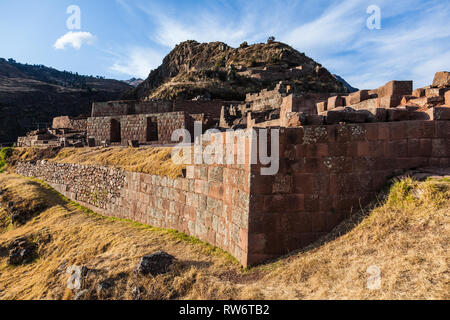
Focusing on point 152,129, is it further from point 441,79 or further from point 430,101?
point 430,101

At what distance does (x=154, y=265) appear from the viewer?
564 cm

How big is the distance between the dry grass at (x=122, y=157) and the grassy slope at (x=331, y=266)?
3316 mm

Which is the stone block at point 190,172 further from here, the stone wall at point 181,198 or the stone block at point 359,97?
the stone block at point 359,97

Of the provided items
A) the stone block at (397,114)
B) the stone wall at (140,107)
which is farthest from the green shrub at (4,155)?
the stone block at (397,114)

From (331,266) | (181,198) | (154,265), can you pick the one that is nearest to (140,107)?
(181,198)

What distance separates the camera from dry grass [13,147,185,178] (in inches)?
434

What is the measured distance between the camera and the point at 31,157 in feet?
77.5

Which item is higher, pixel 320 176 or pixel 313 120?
pixel 313 120

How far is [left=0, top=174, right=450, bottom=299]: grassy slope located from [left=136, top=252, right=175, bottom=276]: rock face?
0.17 m

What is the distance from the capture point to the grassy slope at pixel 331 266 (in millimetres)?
3457

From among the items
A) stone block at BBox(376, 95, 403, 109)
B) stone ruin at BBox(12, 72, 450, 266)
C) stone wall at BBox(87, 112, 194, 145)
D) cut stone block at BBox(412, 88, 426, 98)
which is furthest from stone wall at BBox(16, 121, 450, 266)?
stone wall at BBox(87, 112, 194, 145)

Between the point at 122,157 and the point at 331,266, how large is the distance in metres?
13.3

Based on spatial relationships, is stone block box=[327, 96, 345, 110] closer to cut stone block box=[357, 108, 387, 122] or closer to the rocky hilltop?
cut stone block box=[357, 108, 387, 122]
